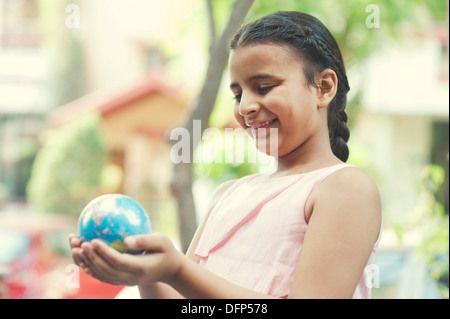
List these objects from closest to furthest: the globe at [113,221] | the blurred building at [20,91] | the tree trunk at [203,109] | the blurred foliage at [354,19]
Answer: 1. the globe at [113,221]
2. the tree trunk at [203,109]
3. the blurred foliage at [354,19]
4. the blurred building at [20,91]

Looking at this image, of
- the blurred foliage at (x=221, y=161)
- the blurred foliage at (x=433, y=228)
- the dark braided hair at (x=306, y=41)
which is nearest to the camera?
the dark braided hair at (x=306, y=41)

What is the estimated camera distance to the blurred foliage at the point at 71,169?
43.5 ft

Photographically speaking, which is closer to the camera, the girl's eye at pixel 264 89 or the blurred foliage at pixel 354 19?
the girl's eye at pixel 264 89

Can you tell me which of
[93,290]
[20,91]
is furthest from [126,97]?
[93,290]

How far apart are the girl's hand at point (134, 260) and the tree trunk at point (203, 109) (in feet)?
7.76

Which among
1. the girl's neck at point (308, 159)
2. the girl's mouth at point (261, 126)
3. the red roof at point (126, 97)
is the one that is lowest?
the red roof at point (126, 97)

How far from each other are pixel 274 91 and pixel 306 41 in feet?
0.48

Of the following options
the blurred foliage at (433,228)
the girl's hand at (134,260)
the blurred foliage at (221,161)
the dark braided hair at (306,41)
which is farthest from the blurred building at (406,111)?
the girl's hand at (134,260)

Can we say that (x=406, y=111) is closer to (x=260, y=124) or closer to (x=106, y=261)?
(x=260, y=124)

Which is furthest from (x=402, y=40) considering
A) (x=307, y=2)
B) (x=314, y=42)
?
(x=314, y=42)

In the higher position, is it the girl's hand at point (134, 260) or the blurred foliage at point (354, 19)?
the blurred foliage at point (354, 19)

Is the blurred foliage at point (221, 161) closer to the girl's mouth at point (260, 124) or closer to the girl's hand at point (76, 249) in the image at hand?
the girl's mouth at point (260, 124)

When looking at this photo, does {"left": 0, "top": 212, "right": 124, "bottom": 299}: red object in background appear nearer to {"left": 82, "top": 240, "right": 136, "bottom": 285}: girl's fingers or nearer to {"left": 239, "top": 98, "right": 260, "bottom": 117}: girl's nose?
{"left": 239, "top": 98, "right": 260, "bottom": 117}: girl's nose
